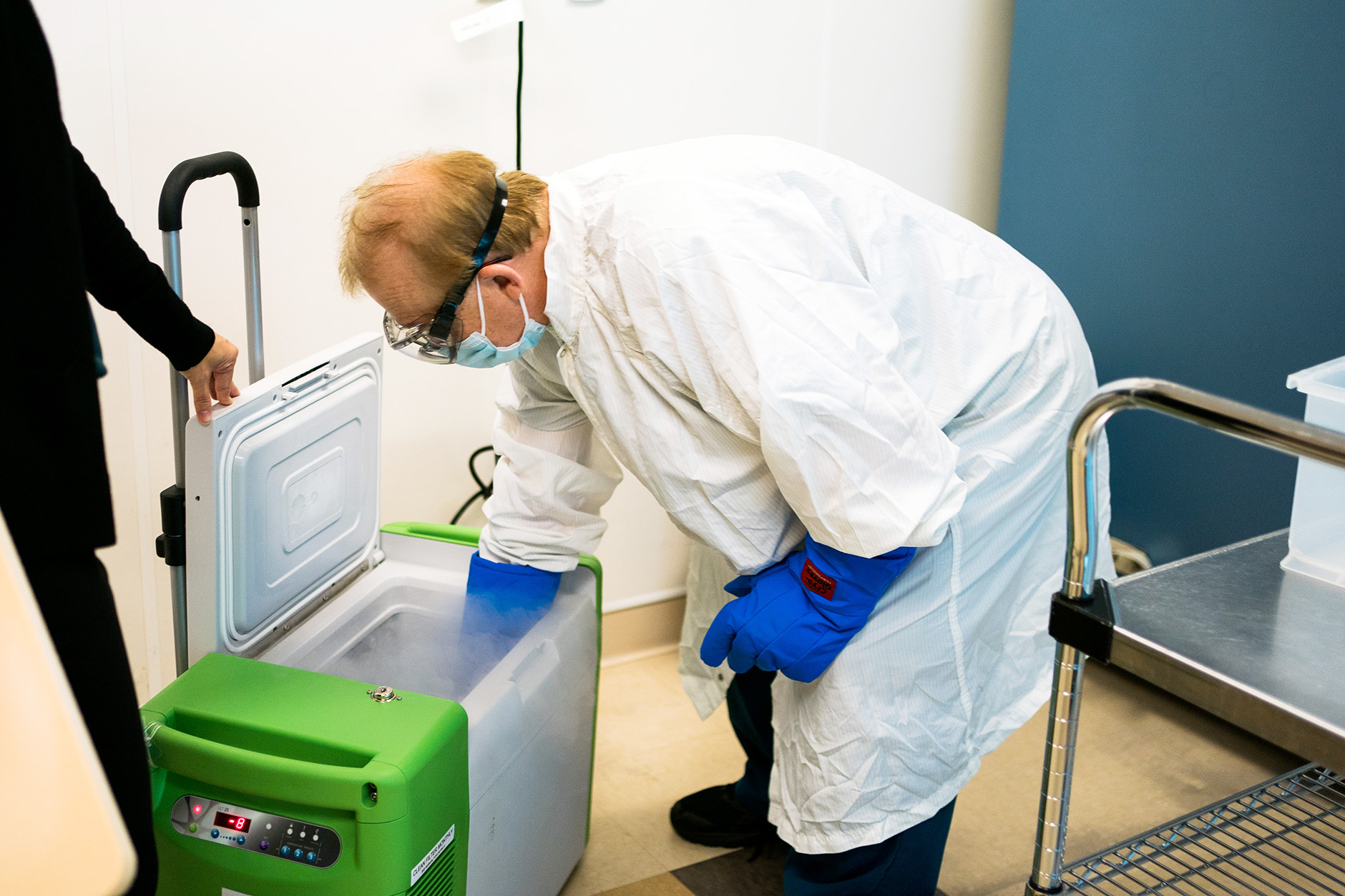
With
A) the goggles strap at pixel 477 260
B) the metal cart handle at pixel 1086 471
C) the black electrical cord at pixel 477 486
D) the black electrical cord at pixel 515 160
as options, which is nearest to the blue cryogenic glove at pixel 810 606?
the metal cart handle at pixel 1086 471

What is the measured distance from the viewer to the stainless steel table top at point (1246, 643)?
77 cm

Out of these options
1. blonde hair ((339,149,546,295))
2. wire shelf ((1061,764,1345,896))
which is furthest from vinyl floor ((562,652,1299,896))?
blonde hair ((339,149,546,295))

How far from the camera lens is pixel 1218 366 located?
6.42ft

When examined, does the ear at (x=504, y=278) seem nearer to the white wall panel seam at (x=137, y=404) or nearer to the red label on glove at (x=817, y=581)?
the red label on glove at (x=817, y=581)

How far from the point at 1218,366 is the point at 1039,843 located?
127cm

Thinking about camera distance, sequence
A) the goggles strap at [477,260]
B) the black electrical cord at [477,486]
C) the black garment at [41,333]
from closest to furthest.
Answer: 1. the black garment at [41,333]
2. the goggles strap at [477,260]
3. the black electrical cord at [477,486]

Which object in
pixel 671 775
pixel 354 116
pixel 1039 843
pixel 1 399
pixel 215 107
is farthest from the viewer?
pixel 671 775

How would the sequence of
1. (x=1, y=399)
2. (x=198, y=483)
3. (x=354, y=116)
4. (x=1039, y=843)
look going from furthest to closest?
(x=354, y=116)
(x=198, y=483)
(x=1039, y=843)
(x=1, y=399)

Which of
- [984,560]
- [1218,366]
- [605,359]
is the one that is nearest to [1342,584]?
[984,560]

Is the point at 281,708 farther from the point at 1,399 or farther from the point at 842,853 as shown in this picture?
the point at 842,853

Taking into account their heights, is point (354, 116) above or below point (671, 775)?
above

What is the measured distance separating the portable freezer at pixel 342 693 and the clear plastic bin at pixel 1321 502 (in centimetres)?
85

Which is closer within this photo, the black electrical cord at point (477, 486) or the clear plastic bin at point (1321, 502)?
the clear plastic bin at point (1321, 502)

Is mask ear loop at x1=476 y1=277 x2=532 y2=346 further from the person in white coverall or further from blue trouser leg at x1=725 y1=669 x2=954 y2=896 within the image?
blue trouser leg at x1=725 y1=669 x2=954 y2=896
